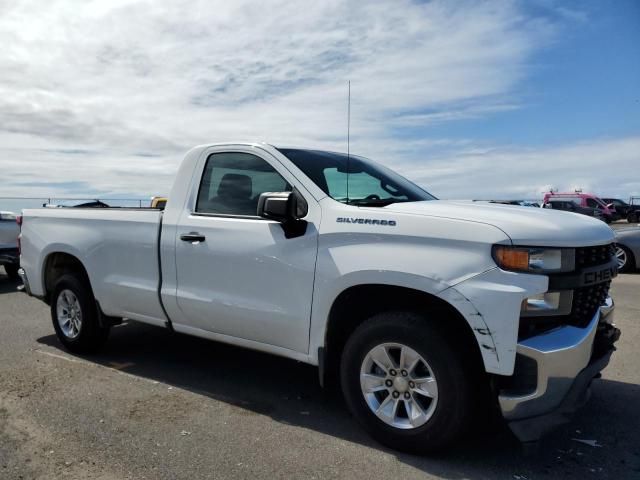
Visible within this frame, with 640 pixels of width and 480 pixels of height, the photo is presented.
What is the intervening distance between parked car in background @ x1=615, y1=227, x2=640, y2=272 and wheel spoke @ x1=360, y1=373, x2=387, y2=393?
9.57 m

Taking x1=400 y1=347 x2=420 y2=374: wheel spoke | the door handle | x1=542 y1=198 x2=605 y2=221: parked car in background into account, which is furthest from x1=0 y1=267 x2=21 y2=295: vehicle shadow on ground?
x1=542 y1=198 x2=605 y2=221: parked car in background

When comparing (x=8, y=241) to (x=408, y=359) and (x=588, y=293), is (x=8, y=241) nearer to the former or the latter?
(x=408, y=359)

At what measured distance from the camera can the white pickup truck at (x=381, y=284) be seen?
3.10 m

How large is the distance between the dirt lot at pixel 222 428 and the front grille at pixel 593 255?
1.18 m

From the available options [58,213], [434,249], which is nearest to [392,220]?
[434,249]

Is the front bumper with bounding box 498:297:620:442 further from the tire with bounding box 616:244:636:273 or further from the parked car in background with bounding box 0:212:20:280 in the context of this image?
the parked car in background with bounding box 0:212:20:280

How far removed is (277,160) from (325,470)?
2.14 meters

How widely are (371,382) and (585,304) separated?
4.44 ft

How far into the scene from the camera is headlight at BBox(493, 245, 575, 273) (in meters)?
3.08

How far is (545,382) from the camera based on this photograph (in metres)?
3.05

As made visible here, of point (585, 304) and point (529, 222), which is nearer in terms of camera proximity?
point (529, 222)

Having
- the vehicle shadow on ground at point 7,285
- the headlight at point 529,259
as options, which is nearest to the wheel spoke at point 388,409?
the headlight at point 529,259

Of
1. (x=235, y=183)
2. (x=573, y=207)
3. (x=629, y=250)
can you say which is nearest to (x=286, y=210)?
(x=235, y=183)

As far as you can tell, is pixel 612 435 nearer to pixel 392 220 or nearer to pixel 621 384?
pixel 621 384
